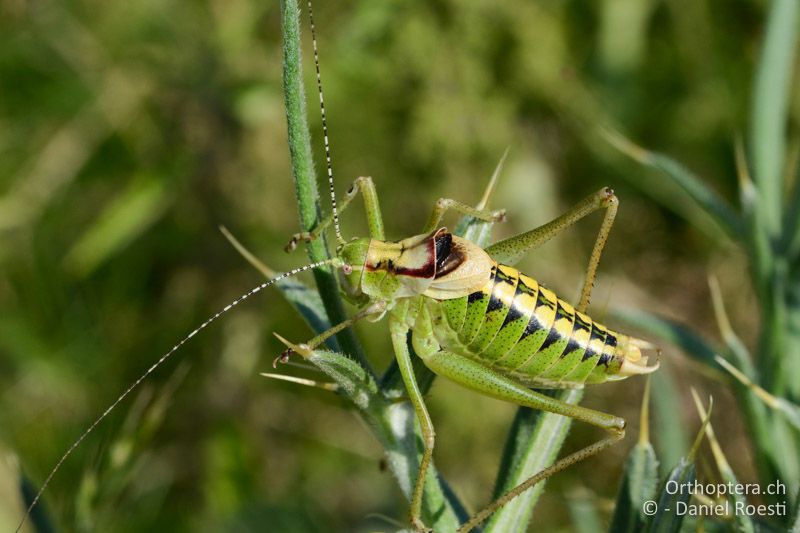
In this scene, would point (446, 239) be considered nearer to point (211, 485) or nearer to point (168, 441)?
point (211, 485)

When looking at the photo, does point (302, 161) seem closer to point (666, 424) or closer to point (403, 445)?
point (403, 445)

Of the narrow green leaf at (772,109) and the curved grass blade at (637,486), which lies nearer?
the curved grass blade at (637,486)

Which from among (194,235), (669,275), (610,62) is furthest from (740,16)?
(194,235)

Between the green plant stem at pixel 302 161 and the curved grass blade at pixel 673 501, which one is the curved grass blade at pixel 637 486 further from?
the green plant stem at pixel 302 161

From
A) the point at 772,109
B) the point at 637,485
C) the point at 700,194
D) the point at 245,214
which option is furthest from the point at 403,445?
the point at 245,214

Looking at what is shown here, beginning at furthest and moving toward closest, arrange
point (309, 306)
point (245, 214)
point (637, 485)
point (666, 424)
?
point (245, 214) → point (666, 424) → point (309, 306) → point (637, 485)

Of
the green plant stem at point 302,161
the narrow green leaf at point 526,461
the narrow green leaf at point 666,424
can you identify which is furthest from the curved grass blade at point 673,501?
the narrow green leaf at point 666,424
